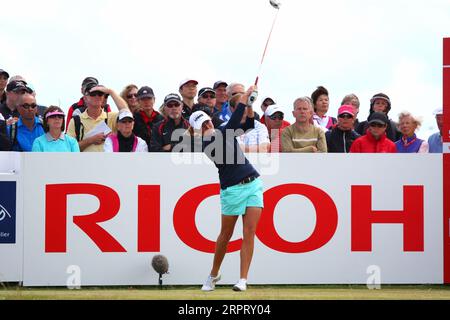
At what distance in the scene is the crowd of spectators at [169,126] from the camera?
14.4 meters

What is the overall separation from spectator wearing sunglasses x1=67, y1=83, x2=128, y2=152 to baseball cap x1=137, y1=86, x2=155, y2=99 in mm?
323

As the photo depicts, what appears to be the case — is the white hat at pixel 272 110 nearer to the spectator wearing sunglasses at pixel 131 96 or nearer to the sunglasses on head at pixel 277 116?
the sunglasses on head at pixel 277 116

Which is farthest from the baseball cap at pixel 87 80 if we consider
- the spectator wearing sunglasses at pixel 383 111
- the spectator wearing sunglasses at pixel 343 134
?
the spectator wearing sunglasses at pixel 383 111

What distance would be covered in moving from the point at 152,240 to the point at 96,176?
3.57 ft

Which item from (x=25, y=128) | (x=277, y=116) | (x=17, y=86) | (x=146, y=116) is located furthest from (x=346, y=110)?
(x=17, y=86)

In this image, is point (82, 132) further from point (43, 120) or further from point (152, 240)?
point (152, 240)

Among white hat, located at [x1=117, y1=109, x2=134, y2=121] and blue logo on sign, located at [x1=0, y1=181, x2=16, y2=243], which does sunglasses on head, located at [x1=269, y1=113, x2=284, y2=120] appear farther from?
blue logo on sign, located at [x1=0, y1=181, x2=16, y2=243]

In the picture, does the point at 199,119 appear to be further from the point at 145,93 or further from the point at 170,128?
the point at 145,93

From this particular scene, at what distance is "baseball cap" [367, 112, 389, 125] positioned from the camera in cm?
1467

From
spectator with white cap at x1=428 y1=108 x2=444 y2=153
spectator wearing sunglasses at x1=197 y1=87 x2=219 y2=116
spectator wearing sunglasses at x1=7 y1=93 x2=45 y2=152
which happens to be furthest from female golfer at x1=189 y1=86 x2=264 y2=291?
spectator with white cap at x1=428 y1=108 x2=444 y2=153

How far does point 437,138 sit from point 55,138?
5.18 metres

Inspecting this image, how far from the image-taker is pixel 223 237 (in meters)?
12.8

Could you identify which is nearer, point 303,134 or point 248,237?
point 248,237

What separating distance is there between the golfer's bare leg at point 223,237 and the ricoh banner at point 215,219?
128 centimetres
